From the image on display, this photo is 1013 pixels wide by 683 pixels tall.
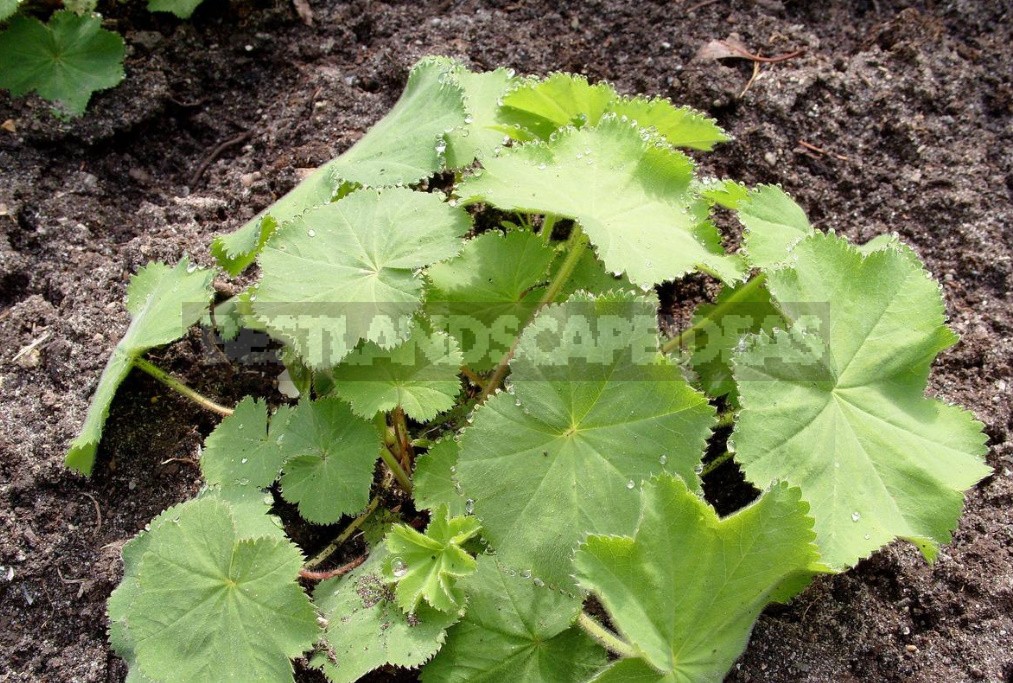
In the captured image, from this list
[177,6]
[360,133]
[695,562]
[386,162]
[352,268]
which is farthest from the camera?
[177,6]

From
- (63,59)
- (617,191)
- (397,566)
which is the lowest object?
(397,566)

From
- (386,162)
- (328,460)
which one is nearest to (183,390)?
(328,460)

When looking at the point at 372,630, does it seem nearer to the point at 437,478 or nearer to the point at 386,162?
the point at 437,478

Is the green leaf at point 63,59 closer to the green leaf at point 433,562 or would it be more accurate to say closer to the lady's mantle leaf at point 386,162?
the lady's mantle leaf at point 386,162

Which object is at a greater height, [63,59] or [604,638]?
→ [63,59]

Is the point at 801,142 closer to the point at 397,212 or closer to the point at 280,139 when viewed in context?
the point at 397,212

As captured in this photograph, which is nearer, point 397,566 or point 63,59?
point 397,566

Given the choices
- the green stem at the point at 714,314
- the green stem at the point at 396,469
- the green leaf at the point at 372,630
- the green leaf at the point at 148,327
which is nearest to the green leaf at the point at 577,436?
the green leaf at the point at 372,630

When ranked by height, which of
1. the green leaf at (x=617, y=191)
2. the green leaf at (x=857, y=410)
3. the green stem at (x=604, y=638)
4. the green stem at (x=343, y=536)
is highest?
the green leaf at (x=617, y=191)

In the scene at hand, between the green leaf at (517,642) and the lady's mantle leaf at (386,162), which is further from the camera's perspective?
the lady's mantle leaf at (386,162)
